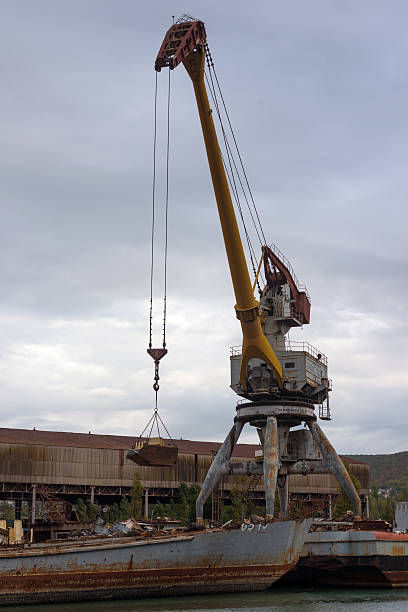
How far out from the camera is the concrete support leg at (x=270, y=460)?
44.0 meters

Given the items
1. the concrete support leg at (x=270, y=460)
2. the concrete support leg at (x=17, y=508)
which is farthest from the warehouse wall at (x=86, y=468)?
the concrete support leg at (x=270, y=460)

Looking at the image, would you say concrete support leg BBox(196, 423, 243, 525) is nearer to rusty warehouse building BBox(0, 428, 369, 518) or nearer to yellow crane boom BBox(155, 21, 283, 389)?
yellow crane boom BBox(155, 21, 283, 389)

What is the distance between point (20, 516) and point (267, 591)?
37.7 metres

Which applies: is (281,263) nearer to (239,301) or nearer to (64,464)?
(239,301)

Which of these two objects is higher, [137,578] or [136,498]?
[136,498]

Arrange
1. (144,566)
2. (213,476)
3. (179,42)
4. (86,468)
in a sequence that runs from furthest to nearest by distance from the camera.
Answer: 1. (86,468)
2. (213,476)
3. (179,42)
4. (144,566)

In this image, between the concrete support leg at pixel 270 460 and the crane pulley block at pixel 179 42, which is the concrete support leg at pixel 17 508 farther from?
the crane pulley block at pixel 179 42

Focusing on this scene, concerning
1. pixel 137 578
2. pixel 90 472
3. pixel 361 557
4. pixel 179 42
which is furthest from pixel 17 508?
pixel 179 42

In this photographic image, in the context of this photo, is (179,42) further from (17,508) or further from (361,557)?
(17,508)

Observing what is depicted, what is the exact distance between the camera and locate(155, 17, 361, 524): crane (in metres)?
43.8

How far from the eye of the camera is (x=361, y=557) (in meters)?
43.2

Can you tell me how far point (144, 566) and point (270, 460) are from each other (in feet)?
35.3

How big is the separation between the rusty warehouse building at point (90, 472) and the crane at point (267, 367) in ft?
90.3

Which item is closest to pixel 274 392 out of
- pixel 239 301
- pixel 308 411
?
pixel 308 411
